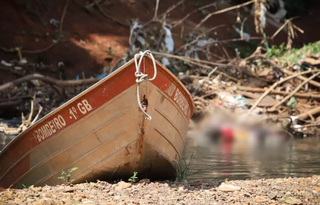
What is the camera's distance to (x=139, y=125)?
4531 millimetres

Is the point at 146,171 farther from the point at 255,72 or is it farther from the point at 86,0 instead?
the point at 86,0

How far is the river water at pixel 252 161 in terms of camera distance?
603cm

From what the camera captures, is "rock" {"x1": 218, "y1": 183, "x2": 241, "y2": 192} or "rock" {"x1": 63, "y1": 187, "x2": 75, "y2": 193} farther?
"rock" {"x1": 218, "y1": 183, "x2": 241, "y2": 192}

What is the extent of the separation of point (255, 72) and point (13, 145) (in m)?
8.27

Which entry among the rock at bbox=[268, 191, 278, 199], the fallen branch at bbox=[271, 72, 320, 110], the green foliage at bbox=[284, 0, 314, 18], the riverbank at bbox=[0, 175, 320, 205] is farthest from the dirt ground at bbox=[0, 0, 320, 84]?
the rock at bbox=[268, 191, 278, 199]

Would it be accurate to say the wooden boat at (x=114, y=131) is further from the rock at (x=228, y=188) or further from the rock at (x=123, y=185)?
the rock at (x=228, y=188)

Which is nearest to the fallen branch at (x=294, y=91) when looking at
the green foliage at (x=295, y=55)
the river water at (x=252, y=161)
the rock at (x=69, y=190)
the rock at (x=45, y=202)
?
the green foliage at (x=295, y=55)

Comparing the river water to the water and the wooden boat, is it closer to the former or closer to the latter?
the water

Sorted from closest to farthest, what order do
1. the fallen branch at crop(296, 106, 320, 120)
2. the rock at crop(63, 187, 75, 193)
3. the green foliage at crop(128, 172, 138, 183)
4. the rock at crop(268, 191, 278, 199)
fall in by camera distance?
the rock at crop(268, 191, 278, 199), the rock at crop(63, 187, 75, 193), the green foliage at crop(128, 172, 138, 183), the fallen branch at crop(296, 106, 320, 120)

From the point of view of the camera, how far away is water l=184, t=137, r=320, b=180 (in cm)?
602

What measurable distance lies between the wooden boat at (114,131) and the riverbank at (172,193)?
244mm

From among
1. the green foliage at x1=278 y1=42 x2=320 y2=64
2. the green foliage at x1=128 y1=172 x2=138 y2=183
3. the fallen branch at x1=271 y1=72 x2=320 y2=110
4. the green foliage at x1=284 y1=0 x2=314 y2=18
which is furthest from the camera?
the green foliage at x1=284 y1=0 x2=314 y2=18

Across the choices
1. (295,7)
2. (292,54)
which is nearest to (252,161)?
(292,54)

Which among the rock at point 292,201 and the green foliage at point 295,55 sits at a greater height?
the green foliage at point 295,55
